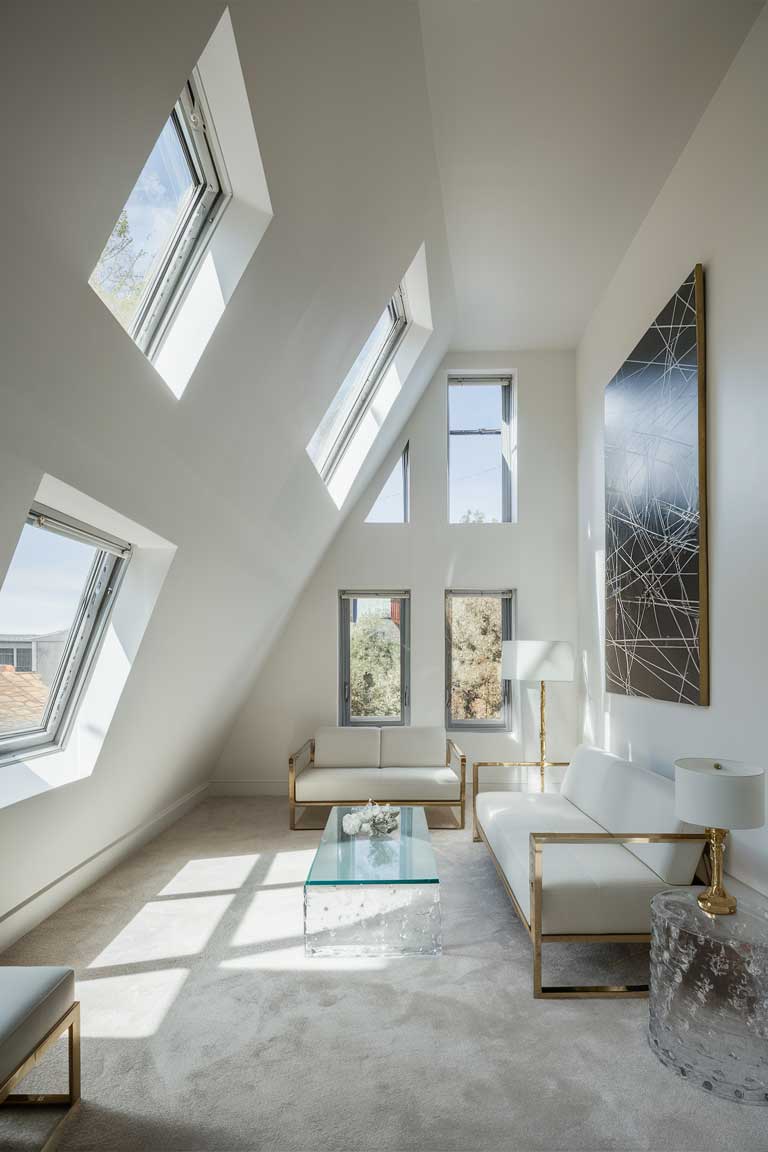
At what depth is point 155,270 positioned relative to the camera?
106 inches

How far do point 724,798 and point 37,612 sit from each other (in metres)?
2.89

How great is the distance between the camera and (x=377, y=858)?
3.98 m

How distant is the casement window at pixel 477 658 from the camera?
7121mm

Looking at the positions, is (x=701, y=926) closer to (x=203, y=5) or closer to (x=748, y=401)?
(x=748, y=401)

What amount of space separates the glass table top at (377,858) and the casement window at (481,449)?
3.42 metres

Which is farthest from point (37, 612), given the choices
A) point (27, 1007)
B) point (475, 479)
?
point (475, 479)

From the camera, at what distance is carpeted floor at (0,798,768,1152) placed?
231 centimetres

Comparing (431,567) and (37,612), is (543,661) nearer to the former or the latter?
(431,567)

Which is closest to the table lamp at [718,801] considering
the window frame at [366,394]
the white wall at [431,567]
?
the window frame at [366,394]

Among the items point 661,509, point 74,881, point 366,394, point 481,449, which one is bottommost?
point 74,881

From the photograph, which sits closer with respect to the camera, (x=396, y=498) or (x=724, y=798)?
(x=724, y=798)

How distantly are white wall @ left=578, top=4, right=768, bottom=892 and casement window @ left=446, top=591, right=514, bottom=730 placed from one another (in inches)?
96.7

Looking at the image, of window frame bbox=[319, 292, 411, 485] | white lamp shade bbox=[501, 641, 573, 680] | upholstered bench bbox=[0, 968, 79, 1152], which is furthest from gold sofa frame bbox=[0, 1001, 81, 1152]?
white lamp shade bbox=[501, 641, 573, 680]

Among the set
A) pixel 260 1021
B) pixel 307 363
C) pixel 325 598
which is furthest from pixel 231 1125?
pixel 325 598
